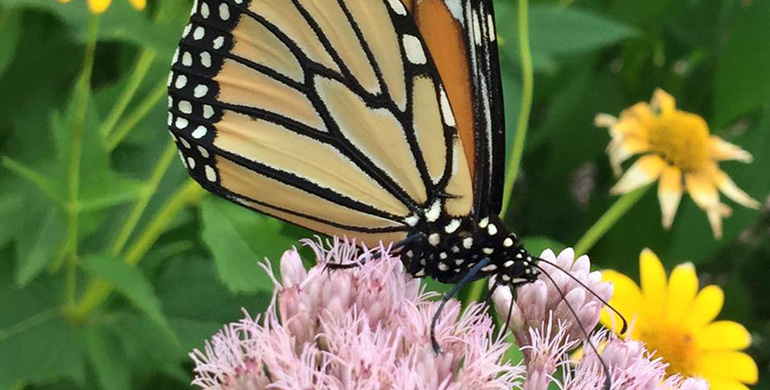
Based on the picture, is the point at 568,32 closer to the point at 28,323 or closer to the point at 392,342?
the point at 392,342

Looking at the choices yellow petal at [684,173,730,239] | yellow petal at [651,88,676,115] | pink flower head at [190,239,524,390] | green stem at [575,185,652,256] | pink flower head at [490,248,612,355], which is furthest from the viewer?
yellow petal at [651,88,676,115]

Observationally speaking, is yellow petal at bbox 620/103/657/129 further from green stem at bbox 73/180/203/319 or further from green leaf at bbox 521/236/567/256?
green stem at bbox 73/180/203/319

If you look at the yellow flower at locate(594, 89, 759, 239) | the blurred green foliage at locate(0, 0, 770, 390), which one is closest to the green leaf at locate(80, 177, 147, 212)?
the blurred green foliage at locate(0, 0, 770, 390)

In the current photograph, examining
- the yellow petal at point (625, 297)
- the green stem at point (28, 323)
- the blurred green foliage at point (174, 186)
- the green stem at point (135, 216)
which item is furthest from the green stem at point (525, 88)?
the green stem at point (28, 323)

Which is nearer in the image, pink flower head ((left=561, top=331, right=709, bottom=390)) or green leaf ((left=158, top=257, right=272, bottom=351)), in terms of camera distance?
pink flower head ((left=561, top=331, right=709, bottom=390))

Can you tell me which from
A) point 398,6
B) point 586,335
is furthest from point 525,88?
point 586,335

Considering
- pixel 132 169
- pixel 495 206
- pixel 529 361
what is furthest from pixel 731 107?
pixel 132 169

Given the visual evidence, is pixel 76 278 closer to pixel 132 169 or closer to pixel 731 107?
pixel 132 169

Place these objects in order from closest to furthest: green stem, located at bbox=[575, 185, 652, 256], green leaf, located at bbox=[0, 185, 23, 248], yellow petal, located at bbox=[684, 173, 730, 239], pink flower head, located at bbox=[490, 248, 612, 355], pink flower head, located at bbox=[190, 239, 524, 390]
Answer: pink flower head, located at bbox=[190, 239, 524, 390], pink flower head, located at bbox=[490, 248, 612, 355], green leaf, located at bbox=[0, 185, 23, 248], green stem, located at bbox=[575, 185, 652, 256], yellow petal, located at bbox=[684, 173, 730, 239]
